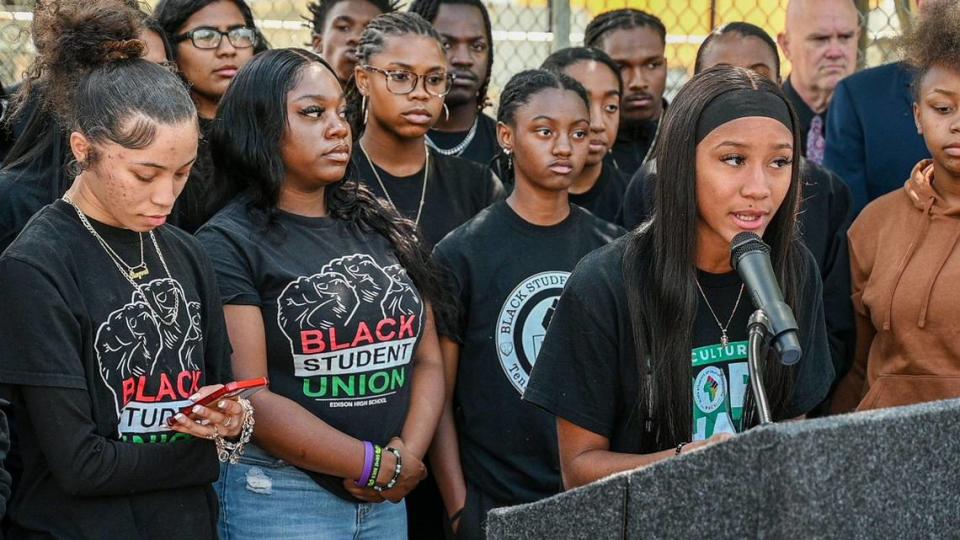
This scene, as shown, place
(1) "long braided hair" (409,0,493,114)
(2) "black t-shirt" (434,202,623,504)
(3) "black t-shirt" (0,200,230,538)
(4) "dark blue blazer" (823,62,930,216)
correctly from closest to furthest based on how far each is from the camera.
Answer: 1. (3) "black t-shirt" (0,200,230,538)
2. (2) "black t-shirt" (434,202,623,504)
3. (4) "dark blue blazer" (823,62,930,216)
4. (1) "long braided hair" (409,0,493,114)

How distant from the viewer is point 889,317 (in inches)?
142

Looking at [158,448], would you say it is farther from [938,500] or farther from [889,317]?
[889,317]

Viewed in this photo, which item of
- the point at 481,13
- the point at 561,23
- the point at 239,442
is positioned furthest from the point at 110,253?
the point at 561,23

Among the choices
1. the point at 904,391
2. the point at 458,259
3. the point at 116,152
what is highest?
the point at 116,152

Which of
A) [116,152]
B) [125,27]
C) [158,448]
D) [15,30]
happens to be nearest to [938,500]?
[158,448]

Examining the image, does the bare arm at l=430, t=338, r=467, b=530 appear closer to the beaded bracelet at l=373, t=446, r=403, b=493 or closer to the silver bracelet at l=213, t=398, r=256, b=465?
the beaded bracelet at l=373, t=446, r=403, b=493

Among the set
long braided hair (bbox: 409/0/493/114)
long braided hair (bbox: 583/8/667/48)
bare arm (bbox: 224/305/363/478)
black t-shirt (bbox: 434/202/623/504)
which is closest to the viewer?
bare arm (bbox: 224/305/363/478)

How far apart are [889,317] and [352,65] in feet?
7.76

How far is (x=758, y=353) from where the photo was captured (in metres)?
2.10

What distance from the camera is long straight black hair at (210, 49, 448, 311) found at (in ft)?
11.3

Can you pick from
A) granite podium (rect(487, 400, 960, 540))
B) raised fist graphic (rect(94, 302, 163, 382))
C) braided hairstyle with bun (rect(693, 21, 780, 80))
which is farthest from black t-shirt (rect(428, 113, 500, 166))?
granite podium (rect(487, 400, 960, 540))

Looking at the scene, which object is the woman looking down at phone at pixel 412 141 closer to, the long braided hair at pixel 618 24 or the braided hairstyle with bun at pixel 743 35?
the braided hairstyle with bun at pixel 743 35

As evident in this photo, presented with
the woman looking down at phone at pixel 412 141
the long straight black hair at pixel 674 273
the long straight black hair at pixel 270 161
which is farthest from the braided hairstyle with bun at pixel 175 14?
the long straight black hair at pixel 674 273

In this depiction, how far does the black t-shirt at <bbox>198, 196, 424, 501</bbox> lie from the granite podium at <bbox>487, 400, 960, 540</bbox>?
1490 millimetres
